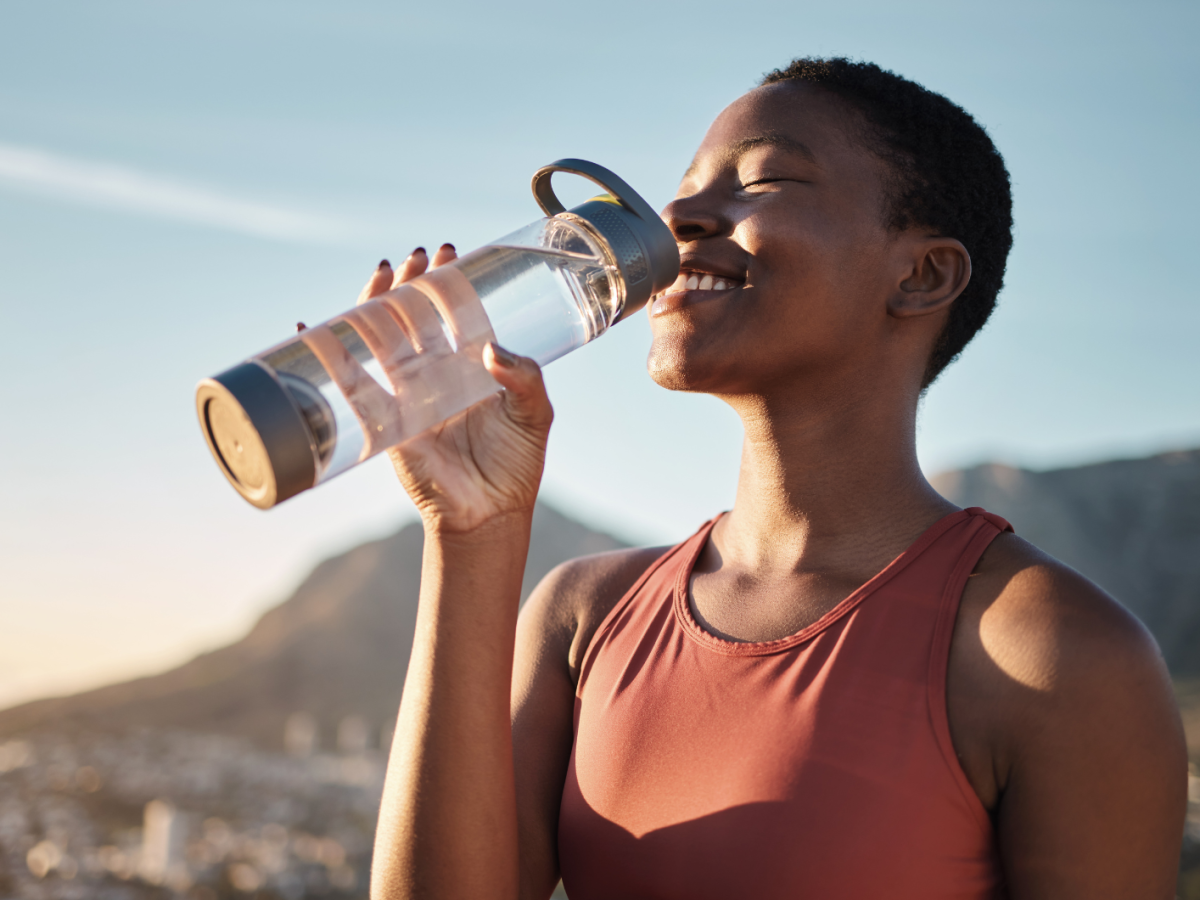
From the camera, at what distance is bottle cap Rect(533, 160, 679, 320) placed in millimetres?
1259

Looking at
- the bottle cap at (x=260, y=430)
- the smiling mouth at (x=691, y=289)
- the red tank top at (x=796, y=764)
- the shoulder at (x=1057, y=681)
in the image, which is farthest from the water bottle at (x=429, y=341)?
the shoulder at (x=1057, y=681)

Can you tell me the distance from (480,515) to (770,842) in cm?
55

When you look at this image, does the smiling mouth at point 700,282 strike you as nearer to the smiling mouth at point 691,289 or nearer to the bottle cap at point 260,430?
the smiling mouth at point 691,289

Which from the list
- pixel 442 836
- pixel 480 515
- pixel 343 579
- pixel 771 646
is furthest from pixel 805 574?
pixel 343 579

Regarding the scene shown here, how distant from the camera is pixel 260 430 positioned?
92 centimetres

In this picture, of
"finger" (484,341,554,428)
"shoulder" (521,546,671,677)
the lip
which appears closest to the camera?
"finger" (484,341,554,428)

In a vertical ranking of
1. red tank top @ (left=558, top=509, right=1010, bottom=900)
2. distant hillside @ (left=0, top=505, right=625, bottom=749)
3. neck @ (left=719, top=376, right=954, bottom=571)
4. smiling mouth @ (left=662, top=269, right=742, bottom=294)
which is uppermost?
smiling mouth @ (left=662, top=269, right=742, bottom=294)

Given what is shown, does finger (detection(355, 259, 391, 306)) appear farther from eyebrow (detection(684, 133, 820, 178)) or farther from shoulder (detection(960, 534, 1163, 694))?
shoulder (detection(960, 534, 1163, 694))

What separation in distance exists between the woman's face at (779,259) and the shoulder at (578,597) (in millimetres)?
430

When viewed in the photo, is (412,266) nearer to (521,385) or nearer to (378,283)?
(378,283)

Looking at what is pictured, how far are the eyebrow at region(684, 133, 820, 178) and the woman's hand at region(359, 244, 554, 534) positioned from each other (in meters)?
0.53

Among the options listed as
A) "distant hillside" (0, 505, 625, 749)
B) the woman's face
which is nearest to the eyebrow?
the woman's face

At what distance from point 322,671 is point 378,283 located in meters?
29.8

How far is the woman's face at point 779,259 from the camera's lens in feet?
4.39
